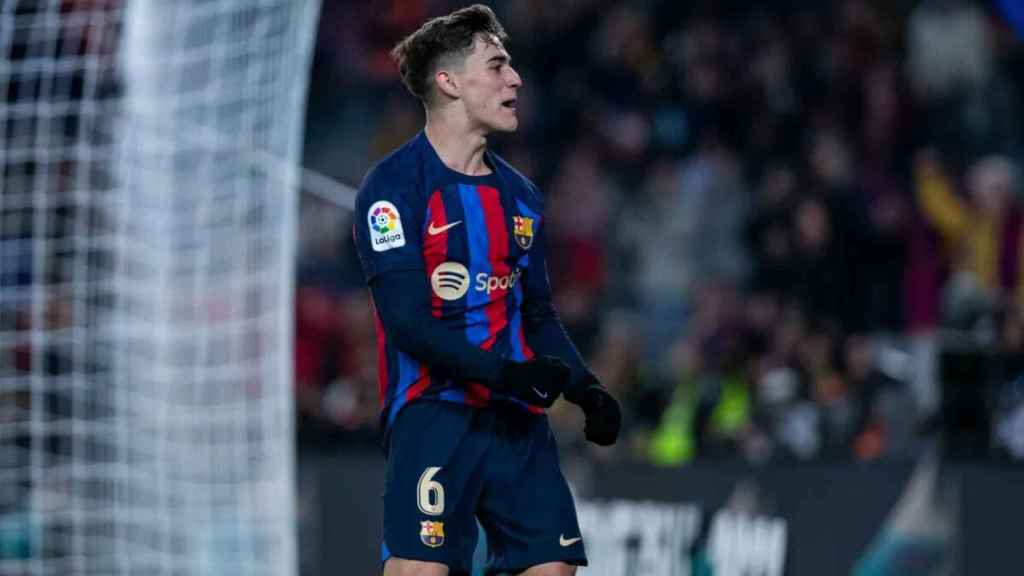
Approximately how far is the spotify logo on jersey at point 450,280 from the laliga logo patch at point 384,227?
147 mm

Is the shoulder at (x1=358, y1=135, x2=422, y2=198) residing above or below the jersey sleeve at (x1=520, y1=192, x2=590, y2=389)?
above

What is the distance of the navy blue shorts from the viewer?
14.6 feet

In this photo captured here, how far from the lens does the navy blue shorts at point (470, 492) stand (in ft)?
14.6

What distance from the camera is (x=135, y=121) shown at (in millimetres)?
7676

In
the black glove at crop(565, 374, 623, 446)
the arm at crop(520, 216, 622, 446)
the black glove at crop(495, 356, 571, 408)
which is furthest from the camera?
the arm at crop(520, 216, 622, 446)

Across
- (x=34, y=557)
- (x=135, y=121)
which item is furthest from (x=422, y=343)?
(x=34, y=557)

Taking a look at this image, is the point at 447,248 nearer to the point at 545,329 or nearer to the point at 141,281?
the point at 545,329

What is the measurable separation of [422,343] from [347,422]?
5.83 m

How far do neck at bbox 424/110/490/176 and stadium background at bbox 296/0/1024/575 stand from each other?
9.24 feet

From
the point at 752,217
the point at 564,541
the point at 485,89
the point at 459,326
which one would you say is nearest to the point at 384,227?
the point at 459,326

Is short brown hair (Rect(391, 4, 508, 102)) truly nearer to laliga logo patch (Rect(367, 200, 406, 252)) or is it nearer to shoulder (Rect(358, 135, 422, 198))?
shoulder (Rect(358, 135, 422, 198))

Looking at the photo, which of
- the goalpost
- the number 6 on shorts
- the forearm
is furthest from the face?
the goalpost

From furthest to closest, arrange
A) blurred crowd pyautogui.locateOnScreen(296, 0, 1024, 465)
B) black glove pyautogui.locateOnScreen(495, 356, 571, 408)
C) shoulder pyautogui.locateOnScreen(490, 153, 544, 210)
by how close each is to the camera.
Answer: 1. blurred crowd pyautogui.locateOnScreen(296, 0, 1024, 465)
2. shoulder pyautogui.locateOnScreen(490, 153, 544, 210)
3. black glove pyautogui.locateOnScreen(495, 356, 571, 408)

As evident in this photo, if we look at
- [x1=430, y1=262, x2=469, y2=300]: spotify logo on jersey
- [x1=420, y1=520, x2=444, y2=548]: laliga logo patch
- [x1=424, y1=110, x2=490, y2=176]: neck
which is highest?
[x1=424, y1=110, x2=490, y2=176]: neck
